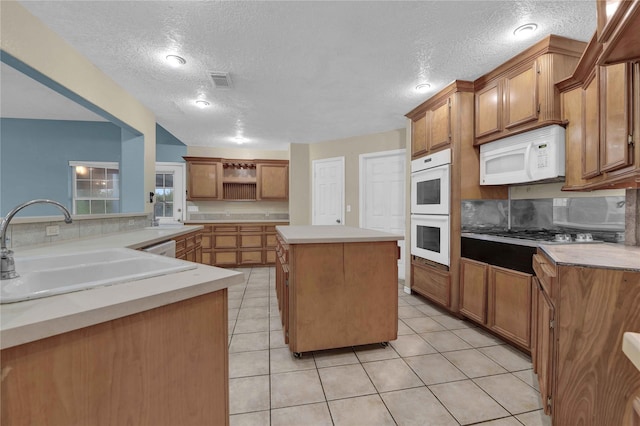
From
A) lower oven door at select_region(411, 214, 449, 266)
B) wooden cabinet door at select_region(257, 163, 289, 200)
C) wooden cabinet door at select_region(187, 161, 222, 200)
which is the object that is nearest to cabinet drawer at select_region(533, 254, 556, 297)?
lower oven door at select_region(411, 214, 449, 266)

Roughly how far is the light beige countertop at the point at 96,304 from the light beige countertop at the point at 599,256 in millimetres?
1533

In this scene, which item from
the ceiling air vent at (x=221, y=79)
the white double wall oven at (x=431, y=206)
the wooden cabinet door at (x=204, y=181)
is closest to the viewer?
the ceiling air vent at (x=221, y=79)

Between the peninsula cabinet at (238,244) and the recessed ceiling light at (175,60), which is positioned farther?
the peninsula cabinet at (238,244)

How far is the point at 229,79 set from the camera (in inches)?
105

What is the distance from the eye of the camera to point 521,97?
7.39 ft

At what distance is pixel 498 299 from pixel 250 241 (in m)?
4.02

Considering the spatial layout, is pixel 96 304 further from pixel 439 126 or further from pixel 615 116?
pixel 439 126

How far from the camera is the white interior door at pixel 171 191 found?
5332mm

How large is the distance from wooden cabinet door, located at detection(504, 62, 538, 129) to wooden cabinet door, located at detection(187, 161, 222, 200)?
4.65 m

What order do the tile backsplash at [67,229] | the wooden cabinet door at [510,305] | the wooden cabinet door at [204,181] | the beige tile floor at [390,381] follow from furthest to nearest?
the wooden cabinet door at [204,181], the wooden cabinet door at [510,305], the tile backsplash at [67,229], the beige tile floor at [390,381]

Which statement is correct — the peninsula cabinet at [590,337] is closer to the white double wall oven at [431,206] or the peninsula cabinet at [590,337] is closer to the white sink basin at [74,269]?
the white double wall oven at [431,206]

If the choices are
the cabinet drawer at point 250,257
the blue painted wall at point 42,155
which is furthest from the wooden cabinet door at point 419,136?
the blue painted wall at point 42,155

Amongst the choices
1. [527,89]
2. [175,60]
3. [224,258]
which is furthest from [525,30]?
[224,258]

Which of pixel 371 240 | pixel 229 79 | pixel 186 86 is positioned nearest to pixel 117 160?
pixel 186 86
